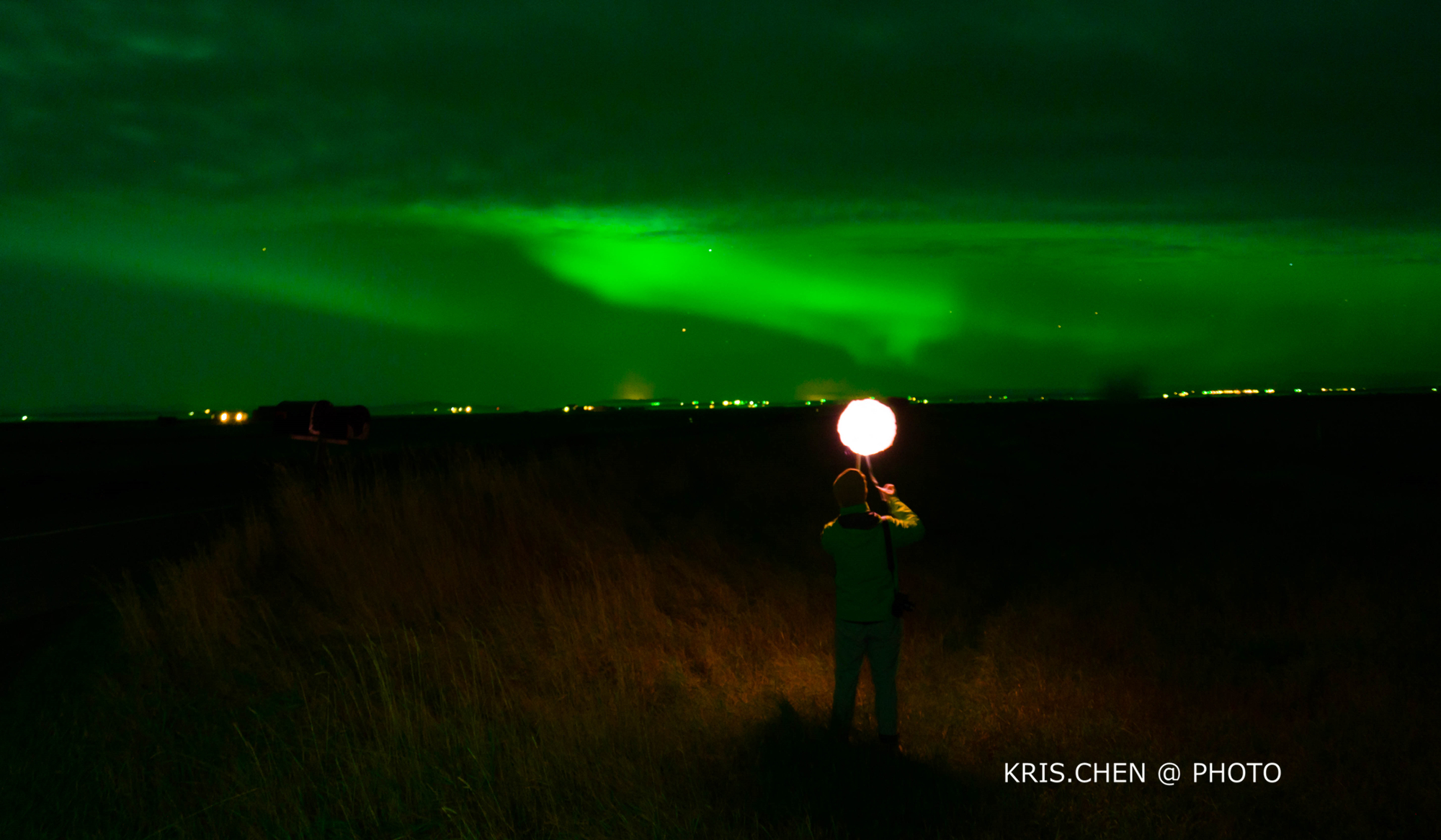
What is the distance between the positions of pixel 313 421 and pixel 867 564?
6.42 metres

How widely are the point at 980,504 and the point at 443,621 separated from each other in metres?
13.4

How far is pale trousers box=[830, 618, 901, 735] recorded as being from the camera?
5.21m

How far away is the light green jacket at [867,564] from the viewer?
5.12 m

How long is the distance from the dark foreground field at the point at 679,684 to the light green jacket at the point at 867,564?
788 millimetres

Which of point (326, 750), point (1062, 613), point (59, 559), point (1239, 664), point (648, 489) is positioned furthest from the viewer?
point (648, 489)

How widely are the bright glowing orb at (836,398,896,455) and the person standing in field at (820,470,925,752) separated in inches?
10.7

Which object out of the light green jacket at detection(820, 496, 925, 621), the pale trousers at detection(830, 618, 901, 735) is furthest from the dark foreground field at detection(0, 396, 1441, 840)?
the light green jacket at detection(820, 496, 925, 621)

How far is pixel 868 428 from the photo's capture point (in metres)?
4.96

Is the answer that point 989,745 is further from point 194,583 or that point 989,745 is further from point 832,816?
point 194,583

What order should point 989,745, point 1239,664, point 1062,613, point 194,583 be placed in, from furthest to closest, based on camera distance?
point 1062,613 → point 194,583 → point 1239,664 → point 989,745

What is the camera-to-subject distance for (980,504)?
19078mm

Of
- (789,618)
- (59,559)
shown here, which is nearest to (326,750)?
(789,618)

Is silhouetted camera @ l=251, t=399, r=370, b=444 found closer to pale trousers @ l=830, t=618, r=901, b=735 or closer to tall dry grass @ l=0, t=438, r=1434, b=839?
tall dry grass @ l=0, t=438, r=1434, b=839

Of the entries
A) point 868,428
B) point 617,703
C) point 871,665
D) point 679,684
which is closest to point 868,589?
point 871,665
